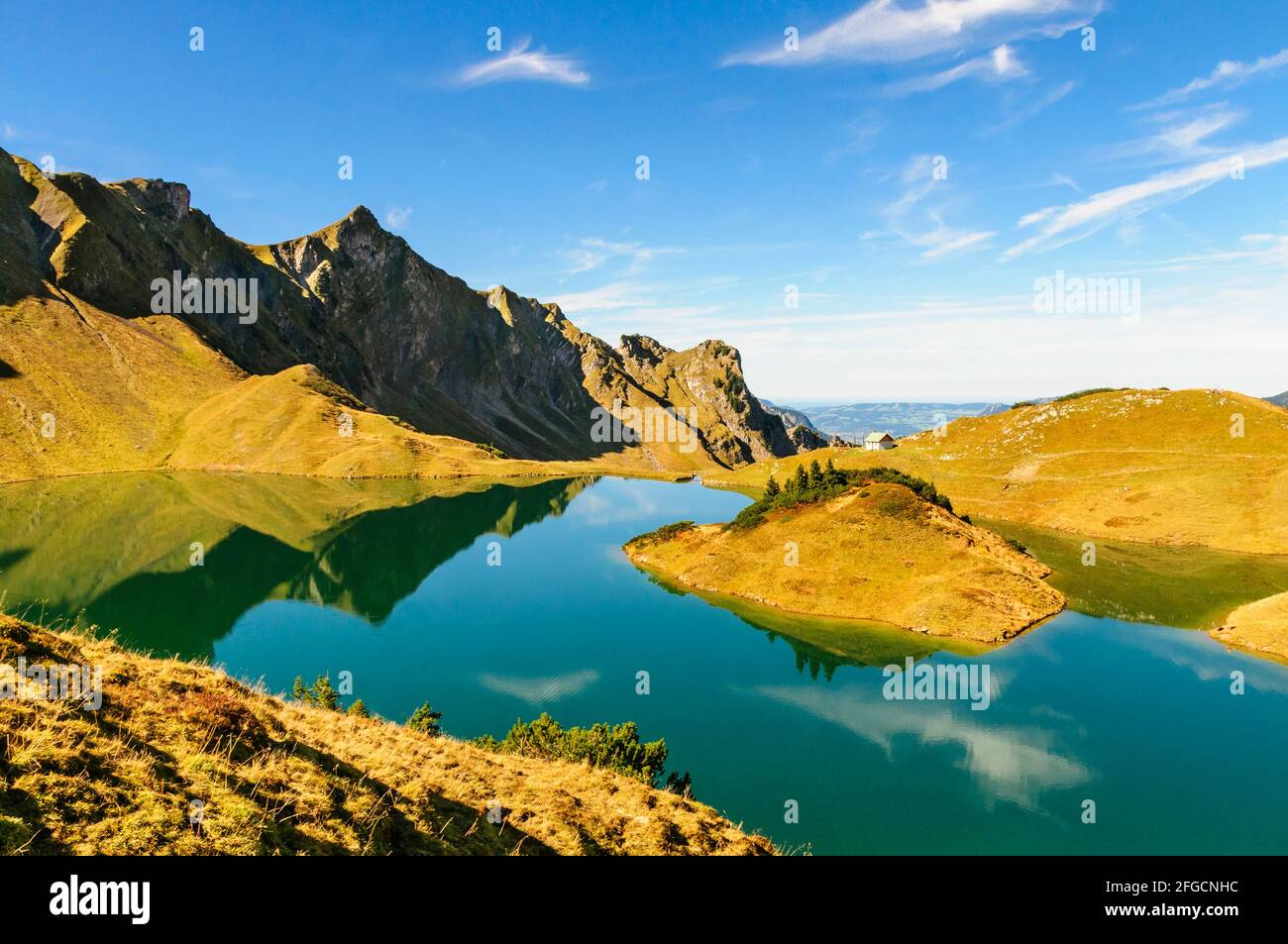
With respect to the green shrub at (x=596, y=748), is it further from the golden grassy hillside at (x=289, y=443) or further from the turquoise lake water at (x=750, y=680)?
the golden grassy hillside at (x=289, y=443)

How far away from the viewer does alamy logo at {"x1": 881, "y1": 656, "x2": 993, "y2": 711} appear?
160ft

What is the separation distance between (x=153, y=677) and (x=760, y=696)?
41132 millimetres

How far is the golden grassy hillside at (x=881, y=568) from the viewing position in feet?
216

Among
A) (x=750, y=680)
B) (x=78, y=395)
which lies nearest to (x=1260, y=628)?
(x=750, y=680)

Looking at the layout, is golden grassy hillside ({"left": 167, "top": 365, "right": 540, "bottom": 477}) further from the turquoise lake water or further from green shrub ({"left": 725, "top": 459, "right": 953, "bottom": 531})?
green shrub ({"left": 725, "top": 459, "right": 953, "bottom": 531})

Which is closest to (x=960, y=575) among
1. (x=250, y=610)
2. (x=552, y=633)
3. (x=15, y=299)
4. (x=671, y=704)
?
(x=671, y=704)

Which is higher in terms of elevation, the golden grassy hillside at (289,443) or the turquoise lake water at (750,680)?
the golden grassy hillside at (289,443)

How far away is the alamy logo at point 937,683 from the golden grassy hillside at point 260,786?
1316 inches

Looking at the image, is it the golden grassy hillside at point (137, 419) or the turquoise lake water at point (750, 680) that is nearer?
the turquoise lake water at point (750, 680)
